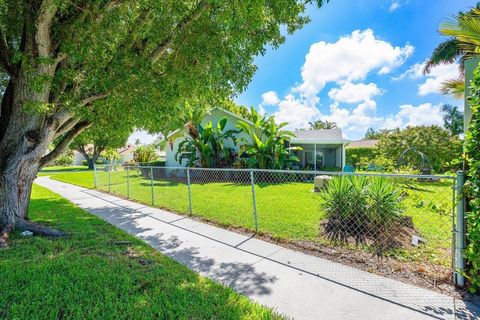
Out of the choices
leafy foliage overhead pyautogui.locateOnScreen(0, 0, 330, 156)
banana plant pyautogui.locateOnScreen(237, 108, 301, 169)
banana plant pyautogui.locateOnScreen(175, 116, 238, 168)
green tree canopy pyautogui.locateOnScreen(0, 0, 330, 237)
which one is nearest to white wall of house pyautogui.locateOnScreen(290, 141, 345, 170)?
banana plant pyautogui.locateOnScreen(237, 108, 301, 169)

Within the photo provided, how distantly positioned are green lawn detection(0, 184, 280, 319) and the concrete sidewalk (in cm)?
34

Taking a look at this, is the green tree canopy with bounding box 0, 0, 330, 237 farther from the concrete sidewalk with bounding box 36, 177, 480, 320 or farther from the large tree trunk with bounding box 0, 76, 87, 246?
the concrete sidewalk with bounding box 36, 177, 480, 320

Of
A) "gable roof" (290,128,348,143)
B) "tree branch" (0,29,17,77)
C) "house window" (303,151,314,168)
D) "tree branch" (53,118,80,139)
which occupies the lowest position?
"house window" (303,151,314,168)

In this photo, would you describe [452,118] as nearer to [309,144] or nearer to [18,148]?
[309,144]

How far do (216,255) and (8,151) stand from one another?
4.74 m

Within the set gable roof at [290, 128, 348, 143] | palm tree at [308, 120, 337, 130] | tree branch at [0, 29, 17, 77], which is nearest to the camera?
tree branch at [0, 29, 17, 77]

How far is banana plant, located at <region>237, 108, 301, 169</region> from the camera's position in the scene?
14848mm

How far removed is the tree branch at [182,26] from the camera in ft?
15.6

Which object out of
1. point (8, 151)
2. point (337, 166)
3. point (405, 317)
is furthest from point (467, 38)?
point (337, 166)

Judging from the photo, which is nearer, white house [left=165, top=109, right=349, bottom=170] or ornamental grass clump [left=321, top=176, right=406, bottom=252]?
ornamental grass clump [left=321, top=176, right=406, bottom=252]

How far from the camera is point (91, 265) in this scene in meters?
3.74

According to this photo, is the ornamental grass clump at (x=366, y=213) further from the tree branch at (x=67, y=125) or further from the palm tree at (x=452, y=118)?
the palm tree at (x=452, y=118)

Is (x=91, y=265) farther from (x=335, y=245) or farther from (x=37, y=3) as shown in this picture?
(x=37, y=3)

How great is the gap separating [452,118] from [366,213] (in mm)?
55147
